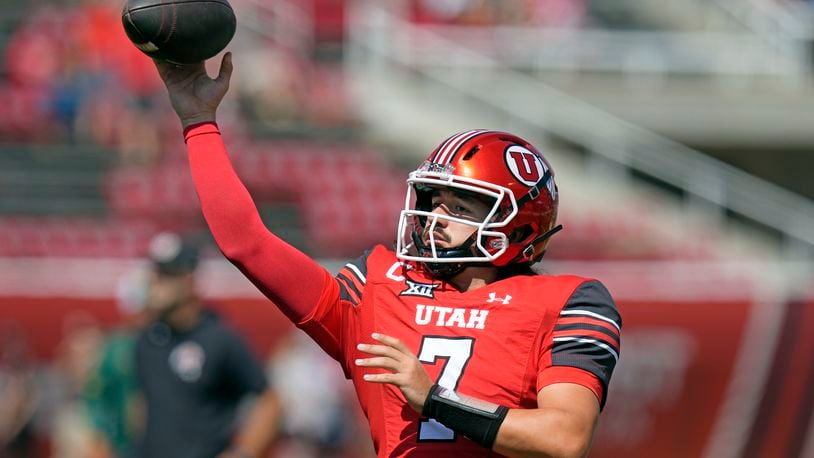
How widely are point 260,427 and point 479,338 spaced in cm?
318

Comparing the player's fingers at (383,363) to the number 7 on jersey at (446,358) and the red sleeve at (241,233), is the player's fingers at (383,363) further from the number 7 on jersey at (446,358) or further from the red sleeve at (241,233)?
the red sleeve at (241,233)

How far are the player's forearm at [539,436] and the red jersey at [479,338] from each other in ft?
0.41

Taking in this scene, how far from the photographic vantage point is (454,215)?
313 centimetres

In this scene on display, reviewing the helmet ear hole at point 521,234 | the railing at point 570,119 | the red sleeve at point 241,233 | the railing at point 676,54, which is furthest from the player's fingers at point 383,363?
the railing at point 676,54

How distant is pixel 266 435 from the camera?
5949 mm

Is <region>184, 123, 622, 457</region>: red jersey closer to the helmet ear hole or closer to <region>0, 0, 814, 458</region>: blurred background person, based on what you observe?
the helmet ear hole

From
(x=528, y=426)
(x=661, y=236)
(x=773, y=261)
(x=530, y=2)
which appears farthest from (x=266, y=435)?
(x=530, y=2)

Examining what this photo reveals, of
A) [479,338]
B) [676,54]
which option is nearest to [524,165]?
[479,338]

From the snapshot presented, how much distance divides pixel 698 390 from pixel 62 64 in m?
7.23

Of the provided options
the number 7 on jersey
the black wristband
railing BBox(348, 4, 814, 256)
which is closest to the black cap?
the number 7 on jersey

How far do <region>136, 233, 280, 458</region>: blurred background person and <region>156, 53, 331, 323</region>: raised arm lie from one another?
9.97 ft

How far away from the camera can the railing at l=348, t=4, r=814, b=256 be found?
42.2 feet

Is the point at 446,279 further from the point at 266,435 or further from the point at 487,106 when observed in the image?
the point at 487,106

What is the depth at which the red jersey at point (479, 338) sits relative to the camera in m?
2.89
